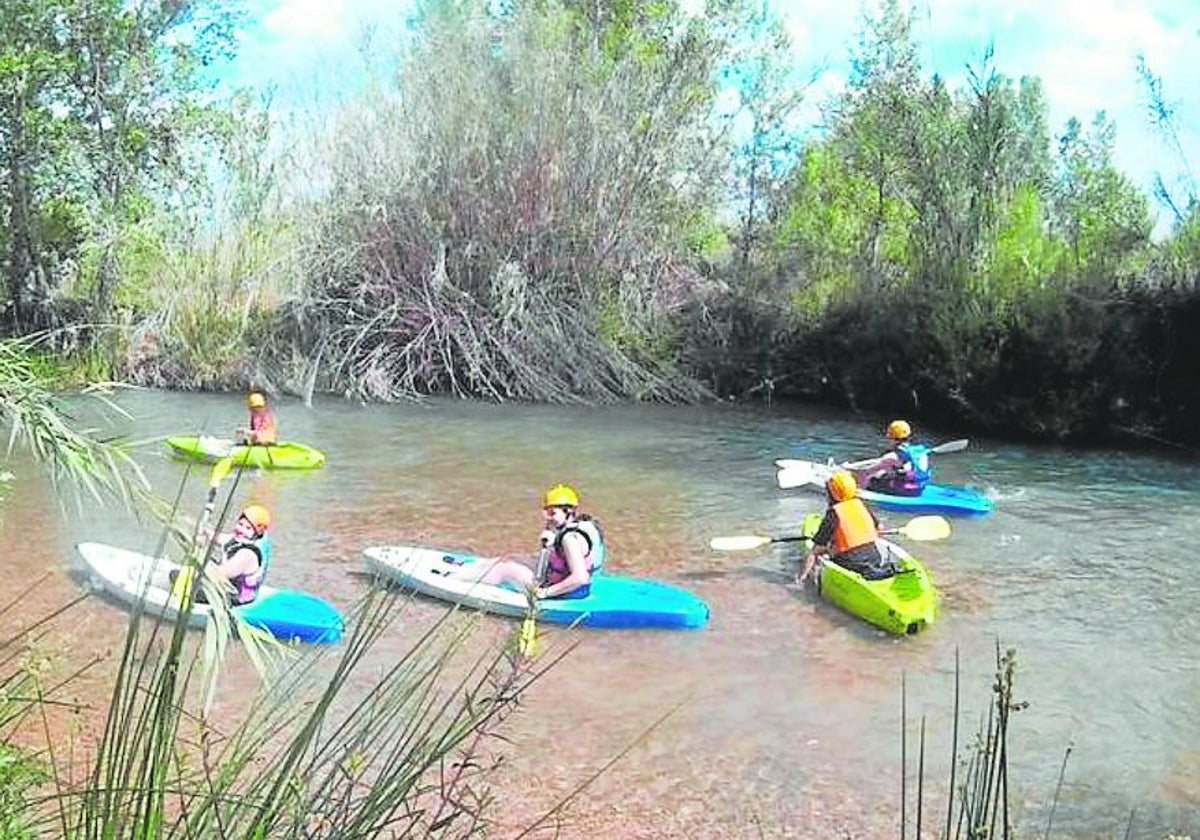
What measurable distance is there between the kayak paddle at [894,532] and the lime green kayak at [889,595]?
1.11 metres

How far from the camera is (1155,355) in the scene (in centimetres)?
1689

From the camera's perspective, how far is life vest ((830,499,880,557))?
9.28m

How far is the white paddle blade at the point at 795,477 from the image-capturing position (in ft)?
43.7

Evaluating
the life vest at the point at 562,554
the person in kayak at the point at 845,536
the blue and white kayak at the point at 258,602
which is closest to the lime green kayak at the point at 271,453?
the blue and white kayak at the point at 258,602

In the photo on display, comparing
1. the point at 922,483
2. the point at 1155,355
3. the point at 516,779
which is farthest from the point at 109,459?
the point at 1155,355

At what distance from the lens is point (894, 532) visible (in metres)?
10.7

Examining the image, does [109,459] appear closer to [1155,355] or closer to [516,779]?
[516,779]

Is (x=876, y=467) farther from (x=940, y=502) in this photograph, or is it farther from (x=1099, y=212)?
(x=1099, y=212)

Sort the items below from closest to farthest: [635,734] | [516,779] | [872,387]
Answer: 1. [516,779]
2. [635,734]
3. [872,387]

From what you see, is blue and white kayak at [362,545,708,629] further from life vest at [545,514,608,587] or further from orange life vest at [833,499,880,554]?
orange life vest at [833,499,880,554]

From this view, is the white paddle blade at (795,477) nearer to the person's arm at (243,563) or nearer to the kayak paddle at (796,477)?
the kayak paddle at (796,477)

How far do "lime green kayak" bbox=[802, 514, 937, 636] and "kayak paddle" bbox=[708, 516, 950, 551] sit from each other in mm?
1113

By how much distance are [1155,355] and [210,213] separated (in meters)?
14.5

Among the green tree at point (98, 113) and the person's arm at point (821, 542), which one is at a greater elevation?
the green tree at point (98, 113)
